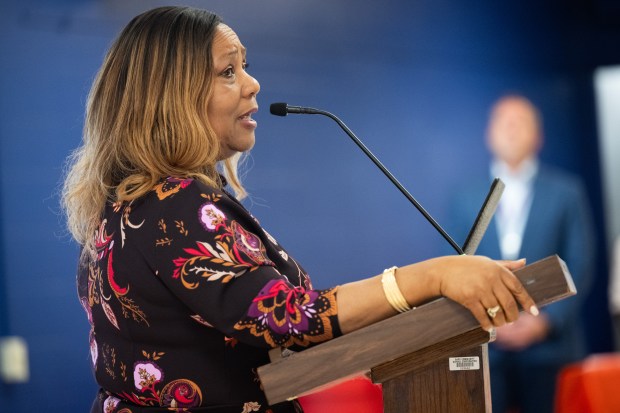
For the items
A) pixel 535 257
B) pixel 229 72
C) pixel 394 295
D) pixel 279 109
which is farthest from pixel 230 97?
pixel 535 257

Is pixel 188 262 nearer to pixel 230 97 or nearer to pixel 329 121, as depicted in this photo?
pixel 230 97

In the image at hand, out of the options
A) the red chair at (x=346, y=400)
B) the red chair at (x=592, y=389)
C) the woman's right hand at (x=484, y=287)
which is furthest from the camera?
the red chair at (x=592, y=389)

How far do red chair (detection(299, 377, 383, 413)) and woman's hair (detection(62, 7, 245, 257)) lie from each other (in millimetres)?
413

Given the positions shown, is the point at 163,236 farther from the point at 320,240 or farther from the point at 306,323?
the point at 320,240

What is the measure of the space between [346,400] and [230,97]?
0.58m

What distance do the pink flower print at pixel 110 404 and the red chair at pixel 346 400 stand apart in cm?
32

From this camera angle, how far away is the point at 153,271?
50.9 inches

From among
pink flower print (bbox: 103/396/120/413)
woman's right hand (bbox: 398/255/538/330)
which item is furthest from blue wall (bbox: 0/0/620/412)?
woman's right hand (bbox: 398/255/538/330)

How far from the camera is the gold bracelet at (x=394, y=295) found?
1.17 metres

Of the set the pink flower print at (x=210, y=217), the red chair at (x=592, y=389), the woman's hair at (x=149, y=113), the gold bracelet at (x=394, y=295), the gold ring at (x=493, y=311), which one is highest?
the woman's hair at (x=149, y=113)

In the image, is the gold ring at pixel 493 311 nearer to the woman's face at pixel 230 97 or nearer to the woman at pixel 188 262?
the woman at pixel 188 262

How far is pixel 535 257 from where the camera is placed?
403 cm

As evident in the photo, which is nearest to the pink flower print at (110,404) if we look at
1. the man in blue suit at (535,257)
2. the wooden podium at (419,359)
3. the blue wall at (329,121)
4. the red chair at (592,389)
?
the wooden podium at (419,359)

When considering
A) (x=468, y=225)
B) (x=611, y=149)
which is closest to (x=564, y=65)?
(x=611, y=149)
